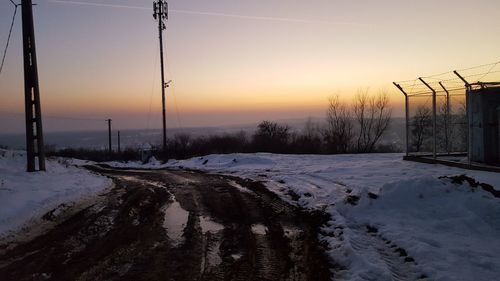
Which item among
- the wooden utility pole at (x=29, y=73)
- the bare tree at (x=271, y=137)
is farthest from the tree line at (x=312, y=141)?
the wooden utility pole at (x=29, y=73)

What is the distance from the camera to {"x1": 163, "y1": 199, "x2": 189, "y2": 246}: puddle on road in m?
8.68

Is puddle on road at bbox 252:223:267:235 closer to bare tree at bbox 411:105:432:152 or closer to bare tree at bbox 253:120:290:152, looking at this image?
bare tree at bbox 411:105:432:152

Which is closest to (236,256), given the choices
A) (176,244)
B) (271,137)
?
(176,244)

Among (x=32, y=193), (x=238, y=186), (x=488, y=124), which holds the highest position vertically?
(x=488, y=124)

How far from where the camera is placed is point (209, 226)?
971 centimetres

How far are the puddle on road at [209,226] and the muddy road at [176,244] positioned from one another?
20 millimetres

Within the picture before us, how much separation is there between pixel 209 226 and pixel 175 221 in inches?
38.6

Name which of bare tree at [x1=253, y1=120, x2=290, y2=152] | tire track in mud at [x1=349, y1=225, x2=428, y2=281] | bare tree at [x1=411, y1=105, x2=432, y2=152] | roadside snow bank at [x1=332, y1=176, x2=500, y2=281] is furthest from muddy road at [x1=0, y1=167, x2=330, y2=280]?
bare tree at [x1=253, y1=120, x2=290, y2=152]

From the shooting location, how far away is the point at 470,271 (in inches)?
253

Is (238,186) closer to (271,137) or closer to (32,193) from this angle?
(32,193)

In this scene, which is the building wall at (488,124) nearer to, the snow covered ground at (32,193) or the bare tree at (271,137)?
the snow covered ground at (32,193)

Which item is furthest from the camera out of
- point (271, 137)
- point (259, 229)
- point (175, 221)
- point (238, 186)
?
point (271, 137)

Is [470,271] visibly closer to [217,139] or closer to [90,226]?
[90,226]

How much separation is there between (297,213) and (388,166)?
10604mm
